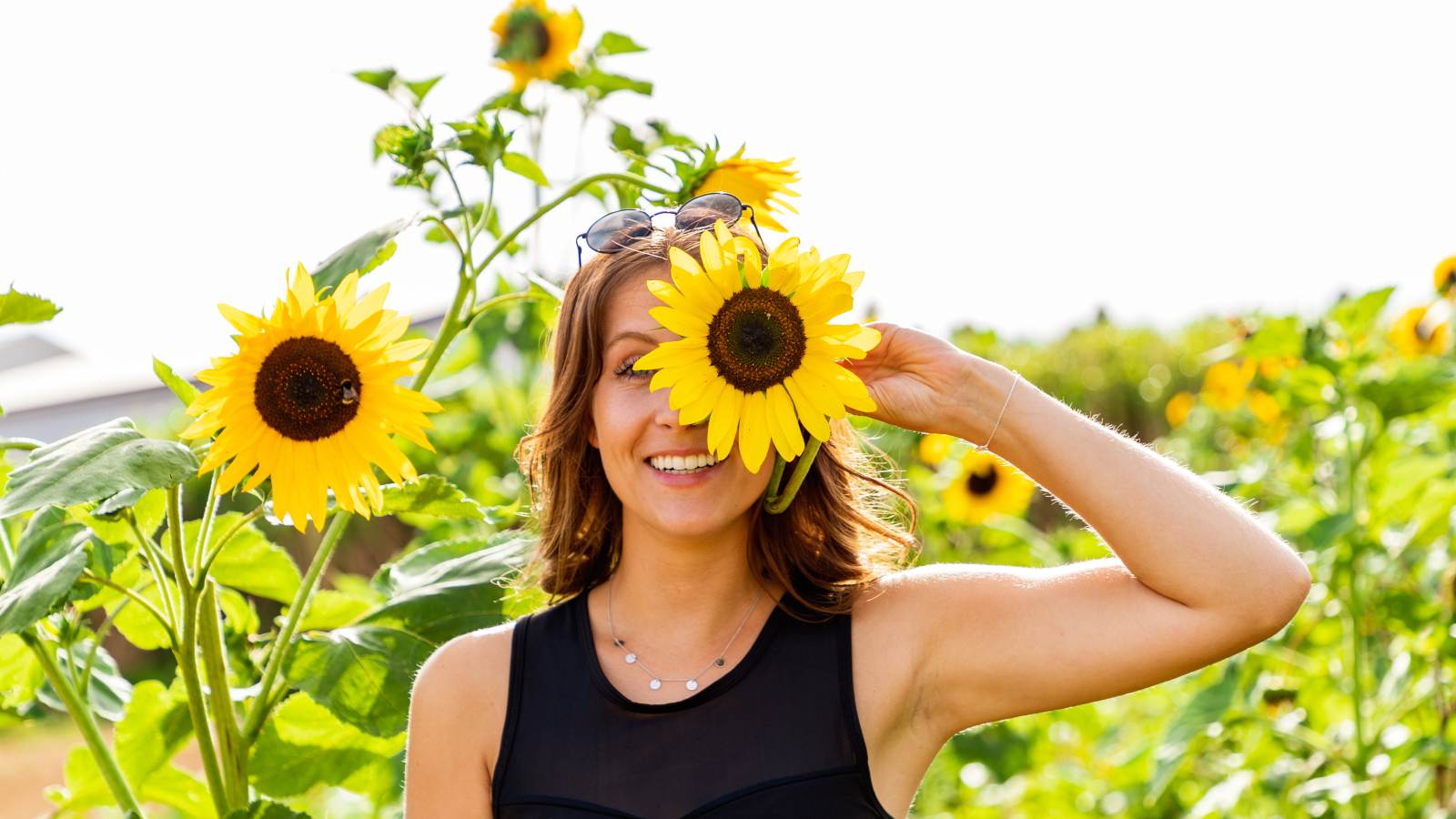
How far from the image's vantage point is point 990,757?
3654 mm

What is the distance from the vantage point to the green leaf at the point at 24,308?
1.55m

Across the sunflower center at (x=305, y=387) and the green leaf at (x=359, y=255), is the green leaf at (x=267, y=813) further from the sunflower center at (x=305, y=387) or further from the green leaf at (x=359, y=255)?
the green leaf at (x=359, y=255)

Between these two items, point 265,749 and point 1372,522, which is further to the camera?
point 1372,522

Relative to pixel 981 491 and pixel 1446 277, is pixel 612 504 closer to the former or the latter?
pixel 981 491

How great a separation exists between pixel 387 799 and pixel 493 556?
2.16 feet

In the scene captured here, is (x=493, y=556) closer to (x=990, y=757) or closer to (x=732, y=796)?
(x=732, y=796)

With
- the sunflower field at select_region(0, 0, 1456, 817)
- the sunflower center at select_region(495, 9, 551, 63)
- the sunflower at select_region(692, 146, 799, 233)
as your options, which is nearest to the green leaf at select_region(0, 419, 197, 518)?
the sunflower field at select_region(0, 0, 1456, 817)

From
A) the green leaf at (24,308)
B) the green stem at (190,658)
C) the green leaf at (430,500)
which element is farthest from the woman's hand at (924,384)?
the green leaf at (24,308)

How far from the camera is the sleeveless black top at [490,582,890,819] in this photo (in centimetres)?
146

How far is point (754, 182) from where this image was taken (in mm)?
1602

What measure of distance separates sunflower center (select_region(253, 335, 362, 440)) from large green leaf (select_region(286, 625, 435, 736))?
269 mm

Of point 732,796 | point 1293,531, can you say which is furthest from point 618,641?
point 1293,531

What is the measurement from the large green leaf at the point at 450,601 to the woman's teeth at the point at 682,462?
32cm

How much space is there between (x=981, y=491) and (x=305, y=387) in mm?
2710
